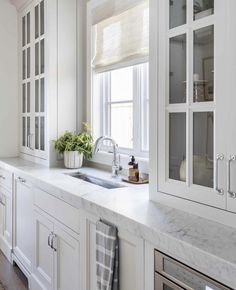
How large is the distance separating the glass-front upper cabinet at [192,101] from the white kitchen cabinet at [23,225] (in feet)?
4.78

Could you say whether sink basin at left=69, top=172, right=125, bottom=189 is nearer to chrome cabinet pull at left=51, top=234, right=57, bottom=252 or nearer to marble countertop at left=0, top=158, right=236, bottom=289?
marble countertop at left=0, top=158, right=236, bottom=289

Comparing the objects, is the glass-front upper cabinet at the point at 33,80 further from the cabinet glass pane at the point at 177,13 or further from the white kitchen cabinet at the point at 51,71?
the cabinet glass pane at the point at 177,13

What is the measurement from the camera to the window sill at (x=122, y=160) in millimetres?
2456

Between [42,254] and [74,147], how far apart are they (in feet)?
3.11

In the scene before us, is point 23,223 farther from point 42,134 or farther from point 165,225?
point 165,225

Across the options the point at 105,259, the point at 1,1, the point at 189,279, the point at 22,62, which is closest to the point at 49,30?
the point at 22,62

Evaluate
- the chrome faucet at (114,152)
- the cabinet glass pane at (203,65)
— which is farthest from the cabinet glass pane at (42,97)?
the cabinet glass pane at (203,65)

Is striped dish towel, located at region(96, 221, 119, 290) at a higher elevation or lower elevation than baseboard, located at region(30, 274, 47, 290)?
higher

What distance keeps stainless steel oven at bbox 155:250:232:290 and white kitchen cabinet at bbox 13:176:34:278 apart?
62.3 inches

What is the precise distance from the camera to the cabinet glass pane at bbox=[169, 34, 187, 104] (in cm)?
155

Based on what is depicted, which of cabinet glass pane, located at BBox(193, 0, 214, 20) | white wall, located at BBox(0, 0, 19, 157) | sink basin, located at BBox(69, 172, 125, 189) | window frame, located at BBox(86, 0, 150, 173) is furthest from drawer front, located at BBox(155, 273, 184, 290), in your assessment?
white wall, located at BBox(0, 0, 19, 157)

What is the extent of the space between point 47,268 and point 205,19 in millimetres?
1948

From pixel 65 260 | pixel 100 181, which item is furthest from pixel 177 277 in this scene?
pixel 100 181

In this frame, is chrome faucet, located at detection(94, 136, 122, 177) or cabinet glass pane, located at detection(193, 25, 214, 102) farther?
chrome faucet, located at detection(94, 136, 122, 177)
